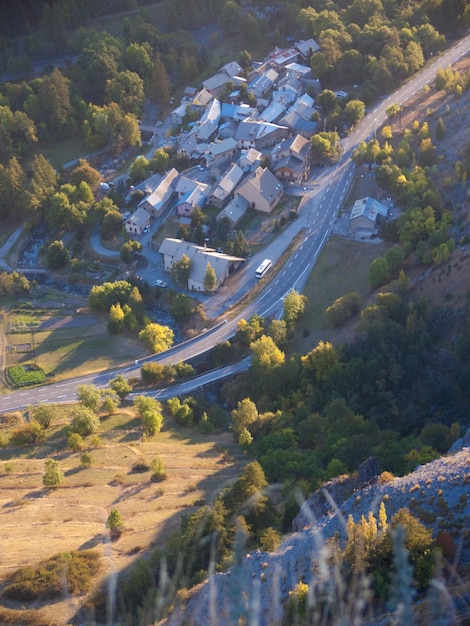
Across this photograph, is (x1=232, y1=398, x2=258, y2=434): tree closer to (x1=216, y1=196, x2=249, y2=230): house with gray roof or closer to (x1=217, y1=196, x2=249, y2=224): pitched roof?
(x1=216, y1=196, x2=249, y2=230): house with gray roof

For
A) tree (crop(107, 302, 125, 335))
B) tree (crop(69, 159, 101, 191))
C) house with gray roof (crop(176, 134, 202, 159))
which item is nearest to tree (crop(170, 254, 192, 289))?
tree (crop(107, 302, 125, 335))

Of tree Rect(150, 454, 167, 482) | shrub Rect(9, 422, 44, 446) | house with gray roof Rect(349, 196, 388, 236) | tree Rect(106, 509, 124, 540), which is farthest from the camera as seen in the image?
house with gray roof Rect(349, 196, 388, 236)

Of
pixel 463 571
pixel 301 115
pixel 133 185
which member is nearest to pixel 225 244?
pixel 133 185

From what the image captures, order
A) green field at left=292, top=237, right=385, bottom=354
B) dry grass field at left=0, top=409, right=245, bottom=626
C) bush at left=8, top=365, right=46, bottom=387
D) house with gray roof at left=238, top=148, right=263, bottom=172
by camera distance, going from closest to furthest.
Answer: dry grass field at left=0, top=409, right=245, bottom=626 < bush at left=8, top=365, right=46, bottom=387 < green field at left=292, top=237, right=385, bottom=354 < house with gray roof at left=238, top=148, right=263, bottom=172

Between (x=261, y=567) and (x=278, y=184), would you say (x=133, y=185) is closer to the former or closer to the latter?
(x=278, y=184)

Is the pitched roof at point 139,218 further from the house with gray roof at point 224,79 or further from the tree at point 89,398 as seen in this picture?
the house with gray roof at point 224,79

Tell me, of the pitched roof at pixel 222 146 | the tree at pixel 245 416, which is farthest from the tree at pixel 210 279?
the pitched roof at pixel 222 146

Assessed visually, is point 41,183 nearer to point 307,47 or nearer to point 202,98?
point 202,98
